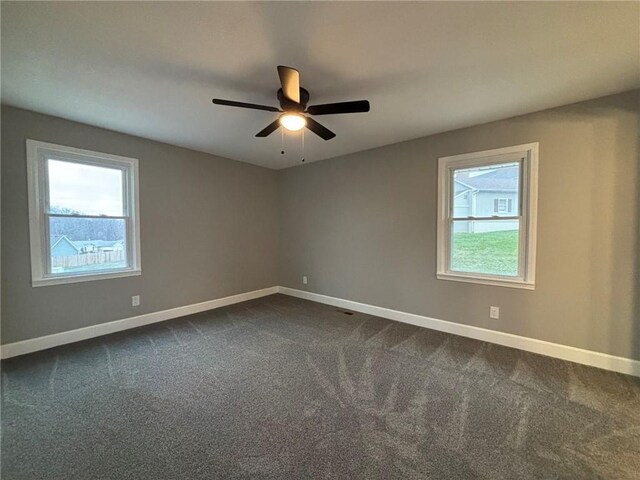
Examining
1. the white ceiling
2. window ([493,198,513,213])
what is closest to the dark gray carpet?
window ([493,198,513,213])

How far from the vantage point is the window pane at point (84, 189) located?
305 cm

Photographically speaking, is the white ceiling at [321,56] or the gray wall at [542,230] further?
the gray wall at [542,230]

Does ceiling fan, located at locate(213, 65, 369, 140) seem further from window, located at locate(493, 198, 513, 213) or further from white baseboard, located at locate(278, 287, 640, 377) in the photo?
white baseboard, located at locate(278, 287, 640, 377)

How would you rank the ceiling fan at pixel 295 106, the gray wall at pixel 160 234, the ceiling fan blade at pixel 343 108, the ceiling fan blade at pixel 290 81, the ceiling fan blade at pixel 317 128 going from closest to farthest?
1. the ceiling fan blade at pixel 290 81
2. the ceiling fan at pixel 295 106
3. the ceiling fan blade at pixel 343 108
4. the ceiling fan blade at pixel 317 128
5. the gray wall at pixel 160 234

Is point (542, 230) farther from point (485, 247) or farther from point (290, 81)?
point (290, 81)

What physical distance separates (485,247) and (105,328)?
483cm

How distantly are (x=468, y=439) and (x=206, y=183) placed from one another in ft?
14.6

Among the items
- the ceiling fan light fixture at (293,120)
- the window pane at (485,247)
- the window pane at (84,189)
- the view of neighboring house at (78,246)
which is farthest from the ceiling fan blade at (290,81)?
the view of neighboring house at (78,246)

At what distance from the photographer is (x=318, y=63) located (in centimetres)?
204

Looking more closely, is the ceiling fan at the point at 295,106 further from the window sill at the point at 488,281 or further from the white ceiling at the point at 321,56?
the window sill at the point at 488,281

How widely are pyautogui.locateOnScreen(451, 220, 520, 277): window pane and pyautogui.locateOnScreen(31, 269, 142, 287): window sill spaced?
169 inches

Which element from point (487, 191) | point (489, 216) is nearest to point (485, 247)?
point (489, 216)

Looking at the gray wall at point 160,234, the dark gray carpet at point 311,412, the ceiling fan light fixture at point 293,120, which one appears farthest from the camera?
the gray wall at point 160,234

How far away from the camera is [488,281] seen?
3154 mm
